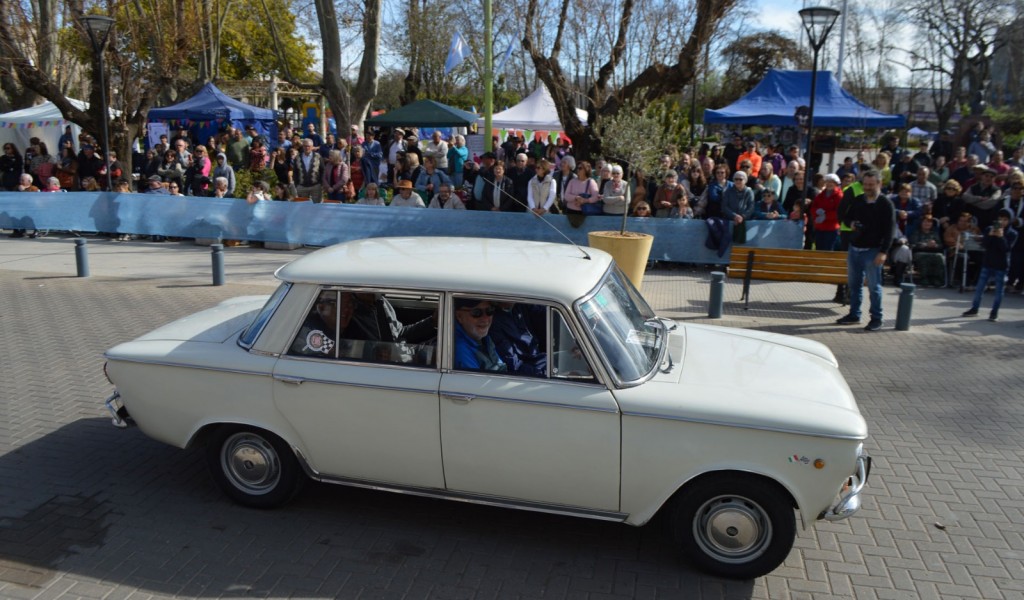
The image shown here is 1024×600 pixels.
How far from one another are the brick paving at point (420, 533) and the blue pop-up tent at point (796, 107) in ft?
47.6

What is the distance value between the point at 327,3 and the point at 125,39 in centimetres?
1048

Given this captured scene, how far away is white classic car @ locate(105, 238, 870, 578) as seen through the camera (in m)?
4.14

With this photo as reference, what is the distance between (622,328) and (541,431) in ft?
2.57

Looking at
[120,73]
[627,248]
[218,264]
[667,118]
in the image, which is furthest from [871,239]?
[120,73]

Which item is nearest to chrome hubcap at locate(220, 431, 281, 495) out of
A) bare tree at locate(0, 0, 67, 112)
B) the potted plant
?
the potted plant

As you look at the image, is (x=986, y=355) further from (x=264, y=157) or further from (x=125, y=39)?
(x=125, y=39)

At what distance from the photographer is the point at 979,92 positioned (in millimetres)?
34781

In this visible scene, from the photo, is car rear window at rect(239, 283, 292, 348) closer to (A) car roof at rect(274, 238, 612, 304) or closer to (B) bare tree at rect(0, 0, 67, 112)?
(A) car roof at rect(274, 238, 612, 304)

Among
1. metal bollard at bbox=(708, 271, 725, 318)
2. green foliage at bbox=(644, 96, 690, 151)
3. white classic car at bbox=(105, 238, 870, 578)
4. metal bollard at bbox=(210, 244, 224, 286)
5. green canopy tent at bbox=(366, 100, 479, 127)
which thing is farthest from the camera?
green canopy tent at bbox=(366, 100, 479, 127)

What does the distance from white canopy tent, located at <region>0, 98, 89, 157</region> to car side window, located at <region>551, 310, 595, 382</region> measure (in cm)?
2353

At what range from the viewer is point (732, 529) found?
4258 mm

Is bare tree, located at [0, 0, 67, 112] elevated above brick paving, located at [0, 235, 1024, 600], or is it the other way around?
bare tree, located at [0, 0, 67, 112]

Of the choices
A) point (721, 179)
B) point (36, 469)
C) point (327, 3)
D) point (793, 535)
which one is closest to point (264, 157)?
point (327, 3)

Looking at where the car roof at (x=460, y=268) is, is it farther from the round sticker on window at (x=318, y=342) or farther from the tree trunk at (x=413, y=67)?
the tree trunk at (x=413, y=67)
